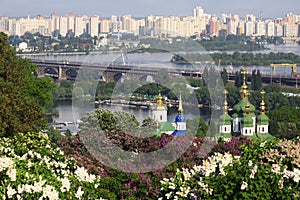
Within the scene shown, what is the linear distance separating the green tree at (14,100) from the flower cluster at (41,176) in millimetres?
1023

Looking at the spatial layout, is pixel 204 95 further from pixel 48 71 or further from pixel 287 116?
pixel 48 71

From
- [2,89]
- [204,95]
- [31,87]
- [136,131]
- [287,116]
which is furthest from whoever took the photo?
[204,95]

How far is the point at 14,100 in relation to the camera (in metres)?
4.05

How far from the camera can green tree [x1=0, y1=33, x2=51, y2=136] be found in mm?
3949

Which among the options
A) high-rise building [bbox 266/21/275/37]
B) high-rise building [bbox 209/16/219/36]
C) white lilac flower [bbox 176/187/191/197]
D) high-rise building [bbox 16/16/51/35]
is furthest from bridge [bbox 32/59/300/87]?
high-rise building [bbox 266/21/275/37]

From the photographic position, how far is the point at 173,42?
7.43 m

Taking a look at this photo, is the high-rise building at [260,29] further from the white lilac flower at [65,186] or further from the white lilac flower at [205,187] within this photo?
the white lilac flower at [205,187]

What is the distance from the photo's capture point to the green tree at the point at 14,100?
3.95 m

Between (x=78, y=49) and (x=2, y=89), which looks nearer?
(x=2, y=89)

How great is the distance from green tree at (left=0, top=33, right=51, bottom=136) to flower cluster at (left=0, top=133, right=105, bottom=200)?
102 cm

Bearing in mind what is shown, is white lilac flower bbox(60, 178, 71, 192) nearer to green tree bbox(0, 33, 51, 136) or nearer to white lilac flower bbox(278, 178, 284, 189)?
white lilac flower bbox(278, 178, 284, 189)

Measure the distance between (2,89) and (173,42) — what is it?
351 cm

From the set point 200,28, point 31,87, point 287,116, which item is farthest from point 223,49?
point 31,87

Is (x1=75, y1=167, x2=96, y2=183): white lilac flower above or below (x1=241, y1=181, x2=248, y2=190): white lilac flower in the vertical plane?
below
